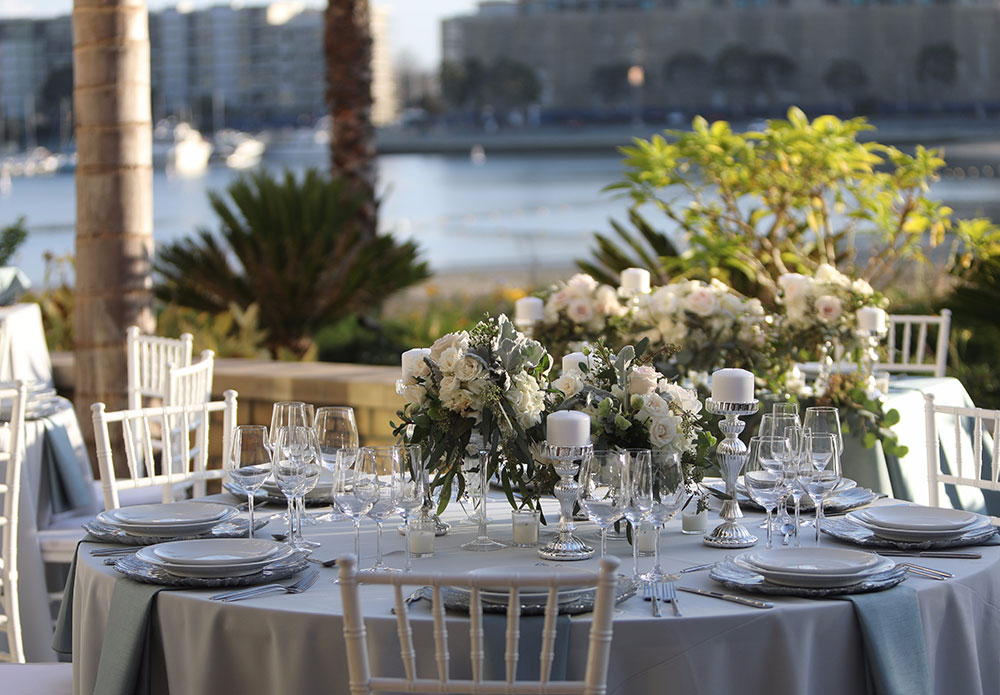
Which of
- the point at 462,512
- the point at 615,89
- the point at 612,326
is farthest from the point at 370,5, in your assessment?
the point at 615,89

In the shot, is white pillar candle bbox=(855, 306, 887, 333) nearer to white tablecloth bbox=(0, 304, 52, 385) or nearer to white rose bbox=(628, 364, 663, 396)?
white rose bbox=(628, 364, 663, 396)

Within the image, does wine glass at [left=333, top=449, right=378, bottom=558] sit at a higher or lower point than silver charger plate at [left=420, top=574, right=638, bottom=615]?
higher

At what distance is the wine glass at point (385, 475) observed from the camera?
104 inches

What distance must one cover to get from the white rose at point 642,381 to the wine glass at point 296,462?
0.74m

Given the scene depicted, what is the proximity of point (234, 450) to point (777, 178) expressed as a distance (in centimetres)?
534

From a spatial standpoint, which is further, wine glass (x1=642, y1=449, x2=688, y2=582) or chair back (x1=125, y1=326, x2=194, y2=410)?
chair back (x1=125, y1=326, x2=194, y2=410)

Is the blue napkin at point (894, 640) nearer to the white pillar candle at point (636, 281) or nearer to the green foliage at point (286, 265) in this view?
the white pillar candle at point (636, 281)

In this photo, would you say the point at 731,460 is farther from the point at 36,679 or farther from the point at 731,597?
the point at 36,679

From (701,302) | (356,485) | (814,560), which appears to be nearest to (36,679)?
(356,485)

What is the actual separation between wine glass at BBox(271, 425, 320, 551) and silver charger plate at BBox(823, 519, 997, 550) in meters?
1.22

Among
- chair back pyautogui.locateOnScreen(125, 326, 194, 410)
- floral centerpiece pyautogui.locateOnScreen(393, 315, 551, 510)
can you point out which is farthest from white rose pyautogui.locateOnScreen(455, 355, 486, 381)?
chair back pyautogui.locateOnScreen(125, 326, 194, 410)

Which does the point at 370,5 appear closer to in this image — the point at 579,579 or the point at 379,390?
the point at 379,390

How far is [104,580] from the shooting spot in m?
2.75

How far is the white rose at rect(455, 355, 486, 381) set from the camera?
9.32 ft
